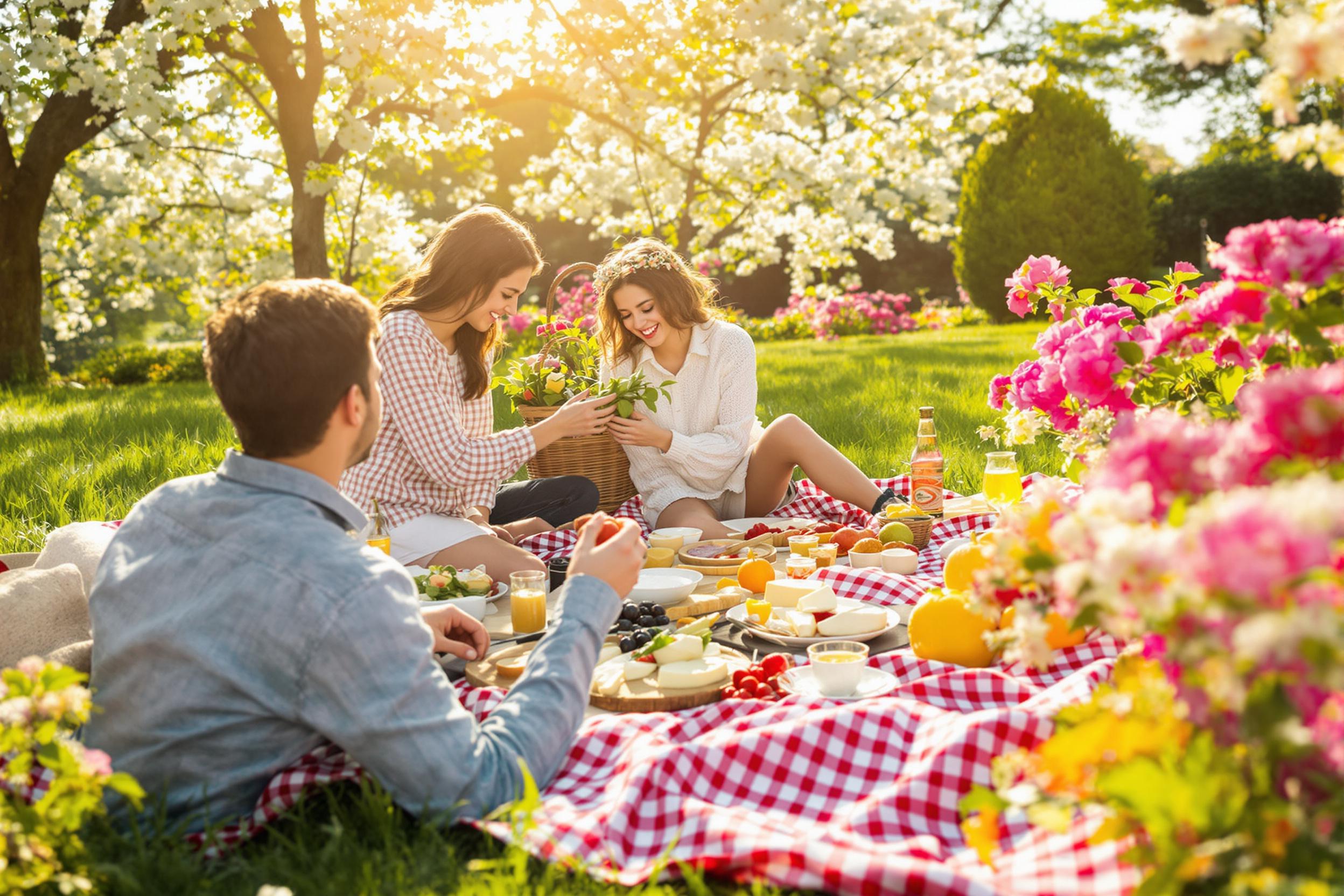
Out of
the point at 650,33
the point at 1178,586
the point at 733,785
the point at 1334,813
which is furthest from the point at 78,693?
the point at 650,33

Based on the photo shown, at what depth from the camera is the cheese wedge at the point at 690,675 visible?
254 centimetres

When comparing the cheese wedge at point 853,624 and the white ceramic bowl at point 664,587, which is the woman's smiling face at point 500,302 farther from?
the cheese wedge at point 853,624

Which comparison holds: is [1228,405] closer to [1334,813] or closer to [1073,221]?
[1334,813]

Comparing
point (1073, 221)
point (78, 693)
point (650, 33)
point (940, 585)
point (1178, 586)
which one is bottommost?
point (940, 585)

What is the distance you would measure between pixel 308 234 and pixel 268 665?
719 cm

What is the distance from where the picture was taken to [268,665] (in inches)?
70.6

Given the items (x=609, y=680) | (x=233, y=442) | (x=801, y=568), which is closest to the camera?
(x=609, y=680)

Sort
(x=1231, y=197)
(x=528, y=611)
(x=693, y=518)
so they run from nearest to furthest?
(x=528, y=611) < (x=693, y=518) < (x=1231, y=197)

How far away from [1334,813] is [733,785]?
119 cm

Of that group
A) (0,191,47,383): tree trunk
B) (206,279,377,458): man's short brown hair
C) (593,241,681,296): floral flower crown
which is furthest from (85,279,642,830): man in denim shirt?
(0,191,47,383): tree trunk

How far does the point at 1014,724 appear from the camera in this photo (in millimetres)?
2025

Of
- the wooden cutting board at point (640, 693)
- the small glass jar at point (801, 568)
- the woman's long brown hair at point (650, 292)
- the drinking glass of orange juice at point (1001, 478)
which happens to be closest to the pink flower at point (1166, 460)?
the wooden cutting board at point (640, 693)

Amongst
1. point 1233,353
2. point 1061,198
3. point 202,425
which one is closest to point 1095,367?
point 1233,353

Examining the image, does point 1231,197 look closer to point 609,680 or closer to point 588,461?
point 588,461
